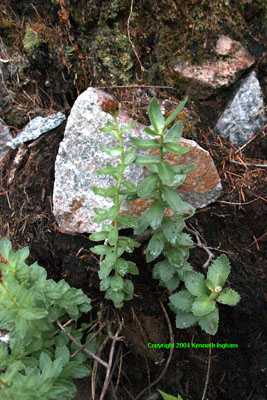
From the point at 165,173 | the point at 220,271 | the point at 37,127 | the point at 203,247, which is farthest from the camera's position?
the point at 37,127

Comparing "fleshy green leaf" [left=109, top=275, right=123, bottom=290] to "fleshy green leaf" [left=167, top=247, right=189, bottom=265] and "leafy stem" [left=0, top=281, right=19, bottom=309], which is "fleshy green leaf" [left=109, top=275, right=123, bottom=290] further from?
"leafy stem" [left=0, top=281, right=19, bottom=309]

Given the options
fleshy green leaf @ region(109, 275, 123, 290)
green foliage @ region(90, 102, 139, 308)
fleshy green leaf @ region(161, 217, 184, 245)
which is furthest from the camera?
fleshy green leaf @ region(109, 275, 123, 290)

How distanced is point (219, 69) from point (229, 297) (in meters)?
1.71

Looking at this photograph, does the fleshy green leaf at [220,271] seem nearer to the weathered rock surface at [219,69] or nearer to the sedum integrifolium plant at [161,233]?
the sedum integrifolium plant at [161,233]

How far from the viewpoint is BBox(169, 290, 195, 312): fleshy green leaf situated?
214 centimetres

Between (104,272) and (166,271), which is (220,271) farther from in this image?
(104,272)

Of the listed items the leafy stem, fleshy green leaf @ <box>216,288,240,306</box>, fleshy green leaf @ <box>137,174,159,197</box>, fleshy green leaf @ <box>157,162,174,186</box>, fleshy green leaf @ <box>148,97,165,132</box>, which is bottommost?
fleshy green leaf @ <box>216,288,240,306</box>

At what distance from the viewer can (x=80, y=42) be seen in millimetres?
2857

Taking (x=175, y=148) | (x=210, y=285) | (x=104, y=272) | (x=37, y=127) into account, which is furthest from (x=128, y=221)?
(x=37, y=127)

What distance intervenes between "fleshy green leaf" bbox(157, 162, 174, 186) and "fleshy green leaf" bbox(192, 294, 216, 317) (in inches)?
28.4

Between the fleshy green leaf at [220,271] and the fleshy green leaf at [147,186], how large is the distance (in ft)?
1.99

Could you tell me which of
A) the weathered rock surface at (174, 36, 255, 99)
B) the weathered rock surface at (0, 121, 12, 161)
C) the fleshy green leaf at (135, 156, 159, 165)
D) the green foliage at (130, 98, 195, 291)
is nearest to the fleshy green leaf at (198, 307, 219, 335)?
the green foliage at (130, 98, 195, 291)

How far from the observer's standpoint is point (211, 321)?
203 centimetres

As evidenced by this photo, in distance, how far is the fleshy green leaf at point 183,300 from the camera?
84.1 inches
